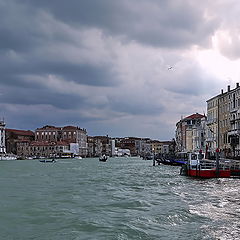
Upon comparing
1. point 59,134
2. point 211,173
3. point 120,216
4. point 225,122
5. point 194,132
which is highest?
point 59,134

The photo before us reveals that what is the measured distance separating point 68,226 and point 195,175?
22533 mm

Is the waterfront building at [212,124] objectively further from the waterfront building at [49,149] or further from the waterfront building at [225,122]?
the waterfront building at [49,149]

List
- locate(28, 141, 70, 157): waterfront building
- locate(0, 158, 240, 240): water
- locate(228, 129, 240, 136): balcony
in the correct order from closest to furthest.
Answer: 1. locate(0, 158, 240, 240): water
2. locate(228, 129, 240, 136): balcony
3. locate(28, 141, 70, 157): waterfront building

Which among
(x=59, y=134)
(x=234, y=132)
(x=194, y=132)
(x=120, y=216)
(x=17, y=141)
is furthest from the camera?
(x=59, y=134)

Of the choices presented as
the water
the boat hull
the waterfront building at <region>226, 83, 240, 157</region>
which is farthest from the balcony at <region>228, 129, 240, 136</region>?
the water

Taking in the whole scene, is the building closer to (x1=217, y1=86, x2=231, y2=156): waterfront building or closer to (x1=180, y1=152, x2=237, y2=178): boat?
(x1=217, y1=86, x2=231, y2=156): waterfront building

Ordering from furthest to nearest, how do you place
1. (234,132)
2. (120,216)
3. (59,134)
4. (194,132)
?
(59,134) → (194,132) → (234,132) → (120,216)

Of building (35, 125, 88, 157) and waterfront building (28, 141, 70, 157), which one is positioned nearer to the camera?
waterfront building (28, 141, 70, 157)

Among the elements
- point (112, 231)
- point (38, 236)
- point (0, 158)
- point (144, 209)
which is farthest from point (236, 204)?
point (0, 158)

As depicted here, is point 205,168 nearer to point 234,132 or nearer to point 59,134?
point 234,132

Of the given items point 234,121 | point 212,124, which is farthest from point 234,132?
point 212,124

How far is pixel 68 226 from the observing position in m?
13.1

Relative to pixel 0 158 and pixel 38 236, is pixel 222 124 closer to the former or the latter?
pixel 38 236

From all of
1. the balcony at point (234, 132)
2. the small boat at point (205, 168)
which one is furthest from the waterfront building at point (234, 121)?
the small boat at point (205, 168)
